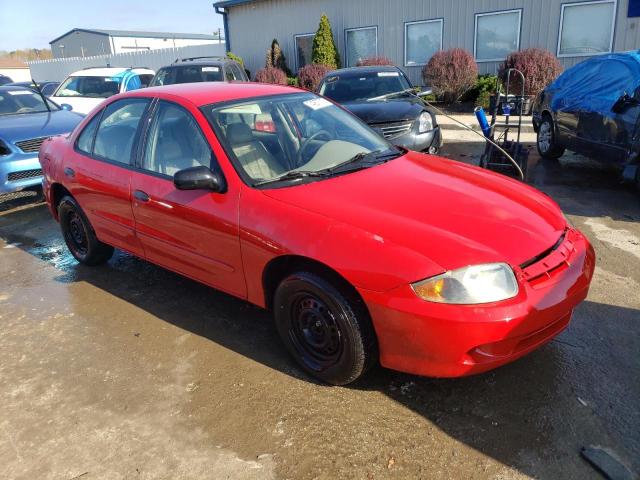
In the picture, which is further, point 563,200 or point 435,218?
point 563,200

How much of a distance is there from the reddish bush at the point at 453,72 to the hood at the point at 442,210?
38.6ft

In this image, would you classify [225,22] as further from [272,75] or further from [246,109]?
[246,109]

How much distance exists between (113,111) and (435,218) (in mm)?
2923

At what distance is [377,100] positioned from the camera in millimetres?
7934

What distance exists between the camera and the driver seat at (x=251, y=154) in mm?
3275

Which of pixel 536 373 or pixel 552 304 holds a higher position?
pixel 552 304

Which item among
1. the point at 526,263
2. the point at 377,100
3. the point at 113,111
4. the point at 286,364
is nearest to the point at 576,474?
the point at 526,263

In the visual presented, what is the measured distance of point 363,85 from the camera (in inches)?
329

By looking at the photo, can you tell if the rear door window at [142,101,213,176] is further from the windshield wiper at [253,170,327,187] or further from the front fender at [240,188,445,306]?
the front fender at [240,188,445,306]

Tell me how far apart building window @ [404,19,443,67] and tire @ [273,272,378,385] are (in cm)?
1491

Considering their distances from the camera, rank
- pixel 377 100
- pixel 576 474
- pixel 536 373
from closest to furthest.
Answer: pixel 576 474 < pixel 536 373 < pixel 377 100

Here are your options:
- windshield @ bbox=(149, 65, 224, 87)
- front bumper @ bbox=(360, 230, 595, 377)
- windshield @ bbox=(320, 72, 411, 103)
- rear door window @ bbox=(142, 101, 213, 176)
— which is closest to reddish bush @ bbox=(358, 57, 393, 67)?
windshield @ bbox=(149, 65, 224, 87)

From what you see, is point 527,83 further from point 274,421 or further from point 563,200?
point 274,421

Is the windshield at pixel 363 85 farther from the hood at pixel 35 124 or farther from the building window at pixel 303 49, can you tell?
the building window at pixel 303 49
